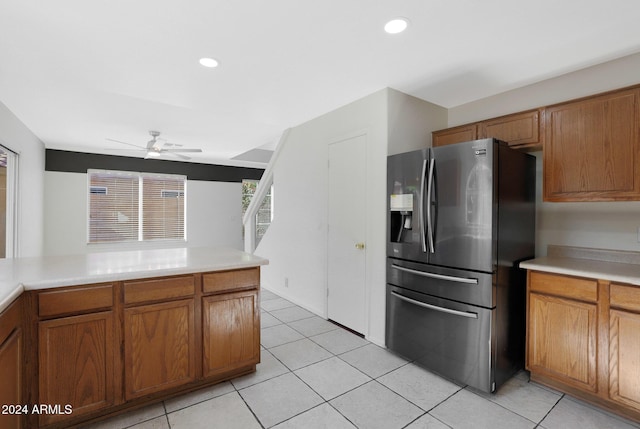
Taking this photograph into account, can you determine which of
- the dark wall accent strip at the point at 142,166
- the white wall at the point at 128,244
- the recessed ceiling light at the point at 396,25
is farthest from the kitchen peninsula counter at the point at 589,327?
the dark wall accent strip at the point at 142,166

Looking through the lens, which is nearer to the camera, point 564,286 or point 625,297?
point 625,297

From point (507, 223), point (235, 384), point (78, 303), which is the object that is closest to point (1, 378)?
point (78, 303)

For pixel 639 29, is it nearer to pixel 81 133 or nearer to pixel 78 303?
pixel 78 303

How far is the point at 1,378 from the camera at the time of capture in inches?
51.0

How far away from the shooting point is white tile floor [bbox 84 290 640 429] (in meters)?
1.82

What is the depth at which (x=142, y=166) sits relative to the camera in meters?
6.52

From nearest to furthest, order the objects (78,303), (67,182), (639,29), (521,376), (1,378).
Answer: (1,378) < (78,303) < (639,29) < (521,376) < (67,182)

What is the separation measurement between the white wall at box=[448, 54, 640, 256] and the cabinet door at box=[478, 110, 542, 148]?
317 millimetres

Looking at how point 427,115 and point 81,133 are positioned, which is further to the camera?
point 81,133

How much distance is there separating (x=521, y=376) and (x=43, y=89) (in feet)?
16.6

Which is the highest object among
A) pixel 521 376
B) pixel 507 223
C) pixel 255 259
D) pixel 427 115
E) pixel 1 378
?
pixel 427 115

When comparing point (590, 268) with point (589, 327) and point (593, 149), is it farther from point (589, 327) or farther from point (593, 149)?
point (593, 149)

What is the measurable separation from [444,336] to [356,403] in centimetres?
82

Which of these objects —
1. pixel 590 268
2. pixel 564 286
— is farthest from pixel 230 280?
pixel 590 268
